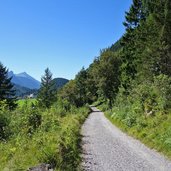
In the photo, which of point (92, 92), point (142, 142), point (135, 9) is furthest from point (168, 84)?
point (92, 92)

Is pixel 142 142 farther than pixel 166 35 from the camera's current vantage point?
No

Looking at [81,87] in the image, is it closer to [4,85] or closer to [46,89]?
[46,89]

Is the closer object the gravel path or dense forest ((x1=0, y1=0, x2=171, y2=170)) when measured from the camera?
the gravel path

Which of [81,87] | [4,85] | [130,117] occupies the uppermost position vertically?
[81,87]

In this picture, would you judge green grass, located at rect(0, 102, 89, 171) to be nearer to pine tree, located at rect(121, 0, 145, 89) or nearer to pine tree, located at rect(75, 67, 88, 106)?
pine tree, located at rect(121, 0, 145, 89)

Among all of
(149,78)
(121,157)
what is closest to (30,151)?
(121,157)

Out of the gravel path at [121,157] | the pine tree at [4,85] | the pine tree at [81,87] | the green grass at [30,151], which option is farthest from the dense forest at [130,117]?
the pine tree at [81,87]

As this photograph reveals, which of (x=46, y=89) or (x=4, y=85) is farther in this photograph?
(x=46, y=89)

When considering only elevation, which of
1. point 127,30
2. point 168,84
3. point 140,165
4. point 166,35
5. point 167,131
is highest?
point 127,30

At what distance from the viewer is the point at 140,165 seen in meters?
12.9

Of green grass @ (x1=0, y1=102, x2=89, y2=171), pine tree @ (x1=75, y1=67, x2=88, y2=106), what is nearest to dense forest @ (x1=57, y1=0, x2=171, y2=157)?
green grass @ (x1=0, y1=102, x2=89, y2=171)

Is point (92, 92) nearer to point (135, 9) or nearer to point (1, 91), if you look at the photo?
point (1, 91)

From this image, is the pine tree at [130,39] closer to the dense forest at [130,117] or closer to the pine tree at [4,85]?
the dense forest at [130,117]

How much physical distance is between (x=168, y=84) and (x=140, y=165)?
11.8 metres
